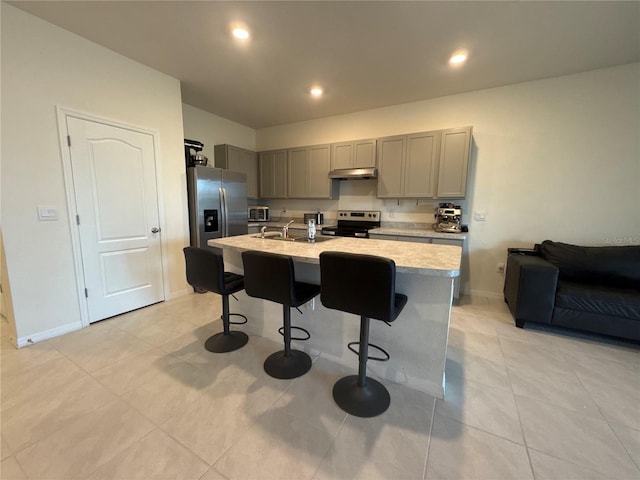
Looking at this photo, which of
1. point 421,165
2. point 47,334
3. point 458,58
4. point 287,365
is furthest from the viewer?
point 421,165

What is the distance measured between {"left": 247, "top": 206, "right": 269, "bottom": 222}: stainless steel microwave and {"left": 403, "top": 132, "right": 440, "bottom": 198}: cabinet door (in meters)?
2.58

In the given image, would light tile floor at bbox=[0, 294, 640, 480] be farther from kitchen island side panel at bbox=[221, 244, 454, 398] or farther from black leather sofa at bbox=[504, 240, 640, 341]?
black leather sofa at bbox=[504, 240, 640, 341]

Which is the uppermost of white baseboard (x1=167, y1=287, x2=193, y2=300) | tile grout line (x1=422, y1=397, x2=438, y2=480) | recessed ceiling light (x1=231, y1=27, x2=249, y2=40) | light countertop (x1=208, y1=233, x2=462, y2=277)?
recessed ceiling light (x1=231, y1=27, x2=249, y2=40)

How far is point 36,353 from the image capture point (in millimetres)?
2111

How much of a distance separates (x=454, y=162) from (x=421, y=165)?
1.33 feet

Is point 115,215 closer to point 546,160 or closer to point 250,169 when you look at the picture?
point 250,169

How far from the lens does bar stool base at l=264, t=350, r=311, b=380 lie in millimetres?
1865

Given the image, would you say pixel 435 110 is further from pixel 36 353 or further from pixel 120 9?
pixel 36 353

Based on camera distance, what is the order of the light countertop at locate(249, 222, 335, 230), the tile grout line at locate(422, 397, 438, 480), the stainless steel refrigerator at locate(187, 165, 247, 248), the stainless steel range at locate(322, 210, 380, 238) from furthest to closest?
the light countertop at locate(249, 222, 335, 230)
the stainless steel range at locate(322, 210, 380, 238)
the stainless steel refrigerator at locate(187, 165, 247, 248)
the tile grout line at locate(422, 397, 438, 480)

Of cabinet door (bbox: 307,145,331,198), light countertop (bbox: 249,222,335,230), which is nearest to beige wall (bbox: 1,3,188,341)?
light countertop (bbox: 249,222,335,230)

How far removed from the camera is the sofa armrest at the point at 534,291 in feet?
7.88

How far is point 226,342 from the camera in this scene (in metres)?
2.23

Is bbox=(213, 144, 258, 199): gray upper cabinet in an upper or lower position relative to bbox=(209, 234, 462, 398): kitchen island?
upper

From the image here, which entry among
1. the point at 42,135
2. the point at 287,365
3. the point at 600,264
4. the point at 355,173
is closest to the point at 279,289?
the point at 287,365
